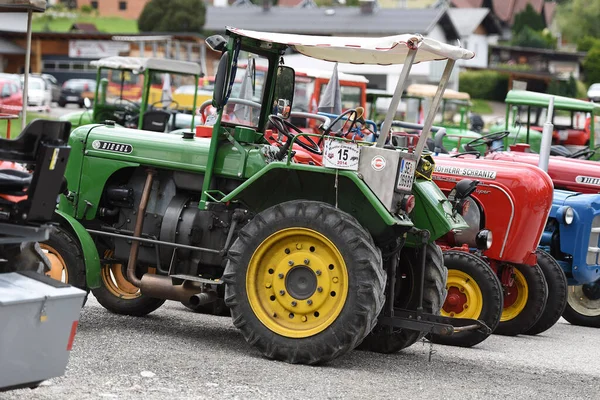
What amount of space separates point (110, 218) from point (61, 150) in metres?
3.37

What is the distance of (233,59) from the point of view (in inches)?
323

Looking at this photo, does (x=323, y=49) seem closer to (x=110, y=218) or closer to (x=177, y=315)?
(x=110, y=218)

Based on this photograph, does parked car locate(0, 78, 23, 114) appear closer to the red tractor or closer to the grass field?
the red tractor

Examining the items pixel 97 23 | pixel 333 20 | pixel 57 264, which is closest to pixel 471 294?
pixel 57 264

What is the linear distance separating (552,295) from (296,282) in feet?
13.5

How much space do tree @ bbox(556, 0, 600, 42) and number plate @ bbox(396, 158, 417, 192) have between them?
94.6 meters

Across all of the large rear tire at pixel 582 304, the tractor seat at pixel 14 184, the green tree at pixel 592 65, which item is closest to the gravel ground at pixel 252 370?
the tractor seat at pixel 14 184

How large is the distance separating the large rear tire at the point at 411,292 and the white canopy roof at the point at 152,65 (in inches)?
494

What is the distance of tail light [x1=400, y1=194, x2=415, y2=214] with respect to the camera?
789cm

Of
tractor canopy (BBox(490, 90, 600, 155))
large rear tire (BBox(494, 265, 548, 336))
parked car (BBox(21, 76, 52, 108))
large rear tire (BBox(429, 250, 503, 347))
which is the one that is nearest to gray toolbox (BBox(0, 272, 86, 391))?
large rear tire (BBox(429, 250, 503, 347))

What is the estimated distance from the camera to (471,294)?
977cm

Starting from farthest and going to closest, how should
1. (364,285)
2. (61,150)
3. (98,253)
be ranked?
(98,253), (364,285), (61,150)

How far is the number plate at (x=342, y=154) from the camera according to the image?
766 cm

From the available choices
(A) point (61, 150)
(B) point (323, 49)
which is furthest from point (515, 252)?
(A) point (61, 150)
